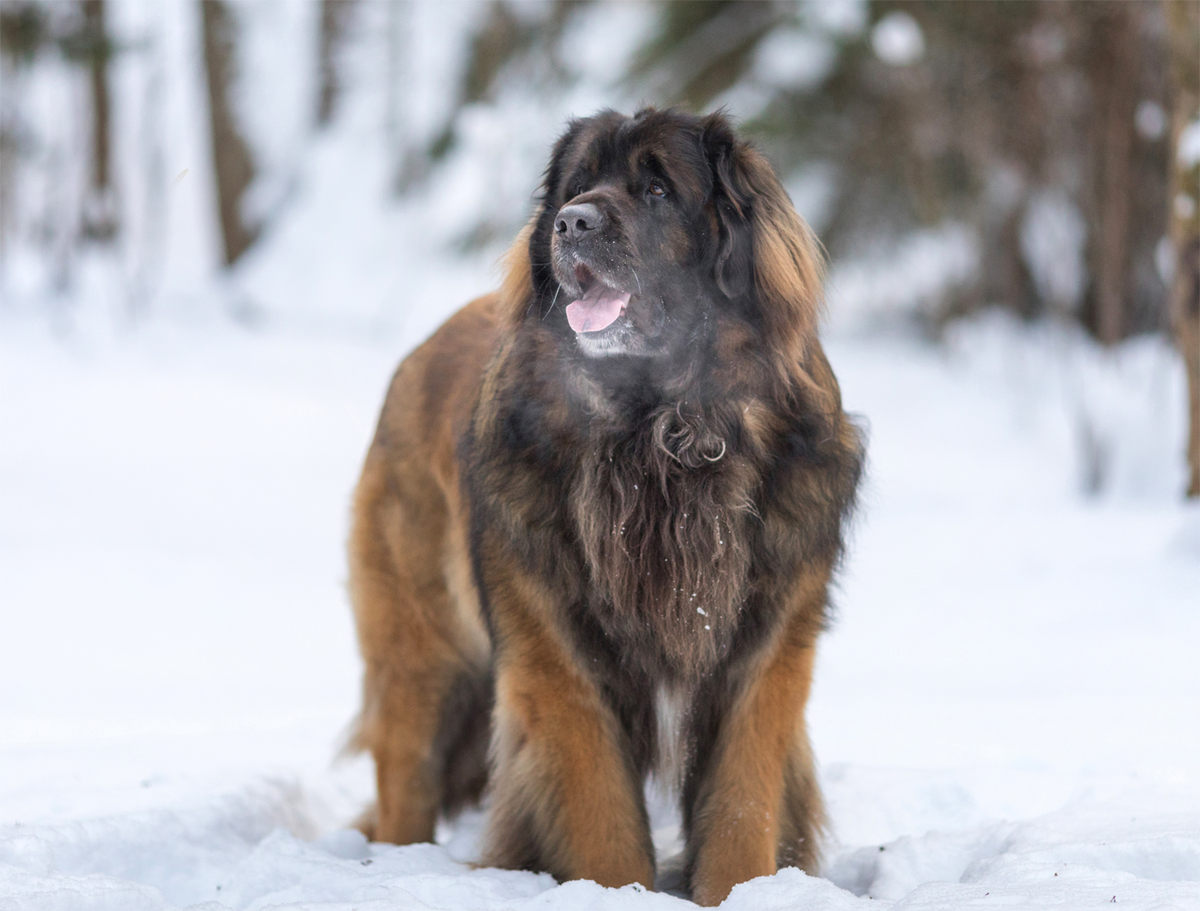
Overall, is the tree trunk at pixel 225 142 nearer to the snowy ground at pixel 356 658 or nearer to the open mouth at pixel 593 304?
the snowy ground at pixel 356 658

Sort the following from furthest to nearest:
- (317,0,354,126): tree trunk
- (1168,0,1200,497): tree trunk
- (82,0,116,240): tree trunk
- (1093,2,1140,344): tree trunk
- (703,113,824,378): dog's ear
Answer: (317,0,354,126): tree trunk < (82,0,116,240): tree trunk < (1093,2,1140,344): tree trunk < (1168,0,1200,497): tree trunk < (703,113,824,378): dog's ear

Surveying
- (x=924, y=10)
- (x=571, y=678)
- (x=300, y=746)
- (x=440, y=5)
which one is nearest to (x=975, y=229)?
(x=924, y=10)

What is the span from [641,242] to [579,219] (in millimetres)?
164

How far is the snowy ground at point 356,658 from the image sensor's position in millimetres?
2674

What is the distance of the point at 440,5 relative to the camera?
52.9ft

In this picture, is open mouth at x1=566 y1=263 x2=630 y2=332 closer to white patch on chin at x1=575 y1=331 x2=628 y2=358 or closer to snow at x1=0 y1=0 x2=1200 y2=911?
white patch on chin at x1=575 y1=331 x2=628 y2=358

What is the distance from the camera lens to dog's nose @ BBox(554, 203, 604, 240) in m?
2.64

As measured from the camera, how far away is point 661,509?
275 centimetres

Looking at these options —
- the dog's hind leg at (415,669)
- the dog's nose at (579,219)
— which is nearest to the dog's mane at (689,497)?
the dog's nose at (579,219)

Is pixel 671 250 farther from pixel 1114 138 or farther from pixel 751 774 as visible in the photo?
pixel 1114 138

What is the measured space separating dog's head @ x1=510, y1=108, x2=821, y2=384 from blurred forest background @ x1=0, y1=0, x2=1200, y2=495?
22.4 feet

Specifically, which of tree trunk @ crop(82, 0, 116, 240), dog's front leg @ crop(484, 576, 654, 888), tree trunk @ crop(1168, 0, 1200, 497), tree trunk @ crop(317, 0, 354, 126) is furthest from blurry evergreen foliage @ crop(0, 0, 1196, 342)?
dog's front leg @ crop(484, 576, 654, 888)

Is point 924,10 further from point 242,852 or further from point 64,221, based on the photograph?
point 242,852

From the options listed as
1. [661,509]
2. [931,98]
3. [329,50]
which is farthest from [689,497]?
[329,50]
